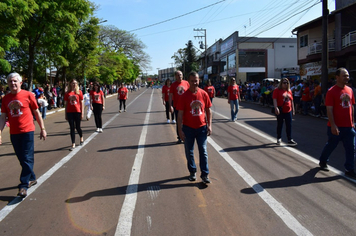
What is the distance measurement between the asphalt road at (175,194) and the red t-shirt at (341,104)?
3.37 ft

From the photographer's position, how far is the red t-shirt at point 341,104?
17.9 ft

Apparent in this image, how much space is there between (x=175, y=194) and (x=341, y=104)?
3.44 metres

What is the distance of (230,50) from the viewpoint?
162 feet

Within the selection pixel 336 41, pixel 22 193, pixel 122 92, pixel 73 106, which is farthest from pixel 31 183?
pixel 336 41

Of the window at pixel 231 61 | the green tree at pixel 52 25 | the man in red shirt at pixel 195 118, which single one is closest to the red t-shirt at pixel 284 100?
the man in red shirt at pixel 195 118

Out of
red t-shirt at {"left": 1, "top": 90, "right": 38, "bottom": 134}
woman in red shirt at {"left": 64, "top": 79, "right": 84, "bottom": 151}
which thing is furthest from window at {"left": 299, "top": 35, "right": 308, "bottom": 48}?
red t-shirt at {"left": 1, "top": 90, "right": 38, "bottom": 134}

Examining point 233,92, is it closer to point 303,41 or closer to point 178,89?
point 178,89

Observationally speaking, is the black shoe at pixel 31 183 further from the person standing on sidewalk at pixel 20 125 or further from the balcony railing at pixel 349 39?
the balcony railing at pixel 349 39

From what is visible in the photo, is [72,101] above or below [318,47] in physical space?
below

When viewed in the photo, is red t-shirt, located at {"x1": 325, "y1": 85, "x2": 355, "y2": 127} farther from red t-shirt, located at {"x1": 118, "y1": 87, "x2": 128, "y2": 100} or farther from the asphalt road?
red t-shirt, located at {"x1": 118, "y1": 87, "x2": 128, "y2": 100}

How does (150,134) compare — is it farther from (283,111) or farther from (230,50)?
(230,50)

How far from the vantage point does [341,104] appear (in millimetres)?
5508

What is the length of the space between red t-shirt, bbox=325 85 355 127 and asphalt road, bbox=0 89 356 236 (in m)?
1.03

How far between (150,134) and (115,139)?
1.26 m
